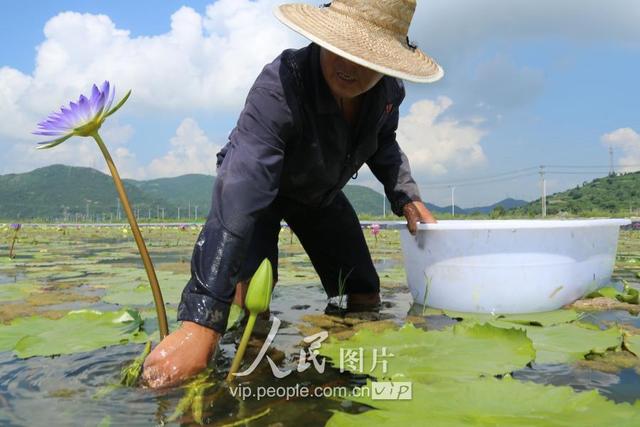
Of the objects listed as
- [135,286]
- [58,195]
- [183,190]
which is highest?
[183,190]

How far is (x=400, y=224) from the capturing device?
7.14ft

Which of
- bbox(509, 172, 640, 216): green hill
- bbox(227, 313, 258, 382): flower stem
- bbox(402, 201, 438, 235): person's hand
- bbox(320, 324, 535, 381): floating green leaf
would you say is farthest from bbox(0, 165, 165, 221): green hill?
bbox(227, 313, 258, 382): flower stem

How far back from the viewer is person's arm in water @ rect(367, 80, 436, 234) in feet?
7.17

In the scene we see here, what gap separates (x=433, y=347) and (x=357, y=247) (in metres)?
1.01

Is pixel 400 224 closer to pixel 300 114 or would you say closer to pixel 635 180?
pixel 300 114

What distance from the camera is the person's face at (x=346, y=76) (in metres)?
1.37

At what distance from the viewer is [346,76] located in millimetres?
1391

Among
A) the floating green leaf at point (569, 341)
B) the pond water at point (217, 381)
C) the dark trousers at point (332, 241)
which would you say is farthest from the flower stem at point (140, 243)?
the floating green leaf at point (569, 341)

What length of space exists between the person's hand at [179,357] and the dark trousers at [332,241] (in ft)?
3.08

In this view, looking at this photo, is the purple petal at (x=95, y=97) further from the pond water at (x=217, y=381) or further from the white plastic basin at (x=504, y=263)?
the white plastic basin at (x=504, y=263)

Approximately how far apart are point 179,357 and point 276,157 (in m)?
0.58

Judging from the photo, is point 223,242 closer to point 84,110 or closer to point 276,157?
point 276,157

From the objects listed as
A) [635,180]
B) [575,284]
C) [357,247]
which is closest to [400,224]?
[357,247]

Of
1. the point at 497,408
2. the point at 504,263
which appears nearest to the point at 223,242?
the point at 497,408
